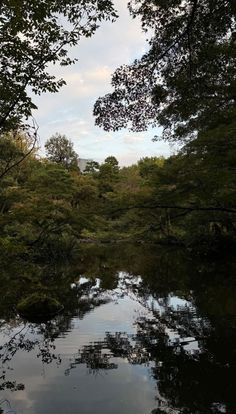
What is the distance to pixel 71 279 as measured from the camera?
637 inches

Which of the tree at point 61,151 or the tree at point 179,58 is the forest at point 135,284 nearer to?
the tree at point 179,58

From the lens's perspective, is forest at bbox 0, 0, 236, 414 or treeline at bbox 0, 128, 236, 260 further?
treeline at bbox 0, 128, 236, 260

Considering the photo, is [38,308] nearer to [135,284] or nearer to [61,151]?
[135,284]

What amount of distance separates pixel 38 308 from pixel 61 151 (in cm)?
4306

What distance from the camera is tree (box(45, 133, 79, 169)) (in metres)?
50.9

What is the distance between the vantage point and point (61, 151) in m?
51.8

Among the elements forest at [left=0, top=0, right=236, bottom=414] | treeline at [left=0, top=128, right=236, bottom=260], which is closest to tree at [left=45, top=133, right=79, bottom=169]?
treeline at [left=0, top=128, right=236, bottom=260]

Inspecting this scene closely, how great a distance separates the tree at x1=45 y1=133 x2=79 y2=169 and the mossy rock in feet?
133

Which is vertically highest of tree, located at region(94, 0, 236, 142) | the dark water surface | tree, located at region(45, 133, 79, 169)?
tree, located at region(45, 133, 79, 169)

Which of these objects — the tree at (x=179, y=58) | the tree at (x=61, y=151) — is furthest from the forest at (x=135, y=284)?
the tree at (x=61, y=151)

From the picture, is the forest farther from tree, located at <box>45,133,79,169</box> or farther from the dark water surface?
tree, located at <box>45,133,79,169</box>

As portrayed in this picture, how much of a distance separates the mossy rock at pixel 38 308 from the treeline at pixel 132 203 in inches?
46.5

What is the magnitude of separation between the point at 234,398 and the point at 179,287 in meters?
8.23

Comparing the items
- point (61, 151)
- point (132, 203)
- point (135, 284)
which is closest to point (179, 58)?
point (132, 203)
